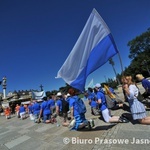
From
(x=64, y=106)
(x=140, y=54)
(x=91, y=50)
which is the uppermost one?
(x=140, y=54)

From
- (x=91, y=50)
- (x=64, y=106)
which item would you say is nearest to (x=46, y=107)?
(x=64, y=106)

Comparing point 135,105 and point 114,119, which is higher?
point 135,105

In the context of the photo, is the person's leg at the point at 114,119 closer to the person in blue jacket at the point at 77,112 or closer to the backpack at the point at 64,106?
the person in blue jacket at the point at 77,112

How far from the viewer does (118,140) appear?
443 cm

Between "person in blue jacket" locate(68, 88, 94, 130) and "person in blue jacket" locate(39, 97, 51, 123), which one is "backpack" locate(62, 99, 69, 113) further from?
"person in blue jacket" locate(68, 88, 94, 130)

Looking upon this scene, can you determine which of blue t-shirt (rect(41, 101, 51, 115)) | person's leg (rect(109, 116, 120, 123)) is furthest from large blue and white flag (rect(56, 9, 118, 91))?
blue t-shirt (rect(41, 101, 51, 115))

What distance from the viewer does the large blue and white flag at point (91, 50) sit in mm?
5406

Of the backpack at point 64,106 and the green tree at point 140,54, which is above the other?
the green tree at point 140,54

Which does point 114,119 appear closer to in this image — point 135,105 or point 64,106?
point 135,105

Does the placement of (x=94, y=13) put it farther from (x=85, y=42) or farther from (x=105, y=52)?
(x=105, y=52)

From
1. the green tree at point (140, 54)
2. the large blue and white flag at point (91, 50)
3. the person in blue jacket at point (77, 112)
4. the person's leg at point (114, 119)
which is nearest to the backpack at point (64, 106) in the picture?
the person in blue jacket at point (77, 112)

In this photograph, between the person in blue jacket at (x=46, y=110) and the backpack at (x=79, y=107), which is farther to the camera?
the person in blue jacket at (x=46, y=110)

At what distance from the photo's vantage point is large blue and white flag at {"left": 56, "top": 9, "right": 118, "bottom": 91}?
5.41m

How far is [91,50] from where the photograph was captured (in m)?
5.49
